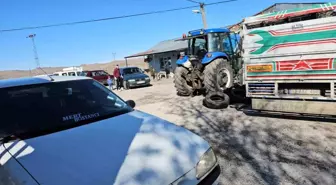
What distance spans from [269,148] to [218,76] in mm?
4717

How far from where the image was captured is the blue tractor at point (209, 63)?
8.62 meters

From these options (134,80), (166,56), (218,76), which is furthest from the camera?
(166,56)

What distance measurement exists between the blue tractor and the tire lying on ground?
69 cm

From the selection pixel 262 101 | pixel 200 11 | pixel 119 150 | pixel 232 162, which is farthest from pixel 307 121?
pixel 200 11

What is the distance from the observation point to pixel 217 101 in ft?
24.6

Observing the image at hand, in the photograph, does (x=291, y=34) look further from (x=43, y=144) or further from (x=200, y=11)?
(x=200, y=11)

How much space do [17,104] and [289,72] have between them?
17.4ft

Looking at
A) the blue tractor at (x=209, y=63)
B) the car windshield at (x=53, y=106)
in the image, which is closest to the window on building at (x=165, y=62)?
the blue tractor at (x=209, y=63)

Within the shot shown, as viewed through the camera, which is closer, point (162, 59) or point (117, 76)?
point (117, 76)

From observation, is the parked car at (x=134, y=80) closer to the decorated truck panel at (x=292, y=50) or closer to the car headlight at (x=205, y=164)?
the decorated truck panel at (x=292, y=50)

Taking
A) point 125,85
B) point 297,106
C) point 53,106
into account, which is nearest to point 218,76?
point 297,106

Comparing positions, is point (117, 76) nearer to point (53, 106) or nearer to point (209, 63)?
point (209, 63)

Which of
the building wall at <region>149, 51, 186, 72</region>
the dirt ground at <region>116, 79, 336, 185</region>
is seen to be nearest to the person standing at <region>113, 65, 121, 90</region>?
the building wall at <region>149, 51, 186, 72</region>

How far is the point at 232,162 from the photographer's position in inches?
150
